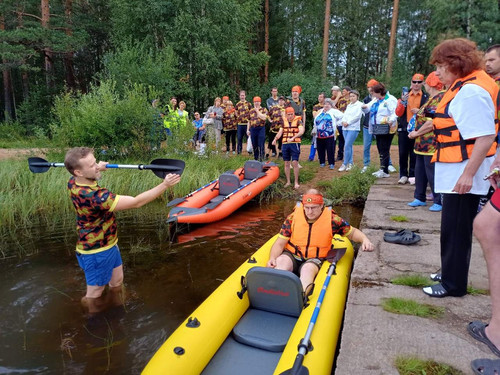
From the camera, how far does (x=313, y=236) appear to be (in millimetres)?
3510

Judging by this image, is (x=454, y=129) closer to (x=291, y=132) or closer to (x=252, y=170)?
(x=291, y=132)

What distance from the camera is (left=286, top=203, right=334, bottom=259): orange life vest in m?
3.51

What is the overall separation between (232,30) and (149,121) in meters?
10.0

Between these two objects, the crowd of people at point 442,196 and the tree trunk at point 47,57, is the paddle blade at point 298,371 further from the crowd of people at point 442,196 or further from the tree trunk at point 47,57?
the tree trunk at point 47,57

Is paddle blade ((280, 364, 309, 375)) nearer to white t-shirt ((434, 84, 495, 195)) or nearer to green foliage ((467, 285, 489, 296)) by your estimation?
green foliage ((467, 285, 489, 296))

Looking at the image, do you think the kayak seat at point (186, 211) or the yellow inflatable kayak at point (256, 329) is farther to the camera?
the kayak seat at point (186, 211)

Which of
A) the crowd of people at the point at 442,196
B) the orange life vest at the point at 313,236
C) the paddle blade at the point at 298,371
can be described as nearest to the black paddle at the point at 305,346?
the paddle blade at the point at 298,371

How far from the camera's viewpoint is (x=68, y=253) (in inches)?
194

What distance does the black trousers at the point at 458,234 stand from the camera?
90.3 inches

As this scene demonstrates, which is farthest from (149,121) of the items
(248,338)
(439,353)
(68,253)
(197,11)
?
(197,11)

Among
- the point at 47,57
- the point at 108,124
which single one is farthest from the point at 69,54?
the point at 108,124

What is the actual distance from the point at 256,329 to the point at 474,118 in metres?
2.11

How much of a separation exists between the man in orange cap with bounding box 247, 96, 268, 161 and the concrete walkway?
5.84 m

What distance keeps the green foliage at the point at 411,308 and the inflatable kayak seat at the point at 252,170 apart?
513 centimetres
